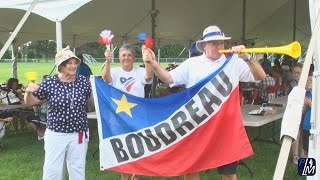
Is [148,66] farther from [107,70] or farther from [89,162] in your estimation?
[89,162]

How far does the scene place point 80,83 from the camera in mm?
4105

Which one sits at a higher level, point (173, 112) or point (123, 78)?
point (123, 78)

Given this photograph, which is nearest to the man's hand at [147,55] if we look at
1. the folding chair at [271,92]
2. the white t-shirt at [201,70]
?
the white t-shirt at [201,70]

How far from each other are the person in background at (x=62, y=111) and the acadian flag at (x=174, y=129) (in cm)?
27

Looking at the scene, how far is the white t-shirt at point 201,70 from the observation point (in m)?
3.72

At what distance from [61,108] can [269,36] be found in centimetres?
1593

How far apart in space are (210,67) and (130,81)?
3.42ft

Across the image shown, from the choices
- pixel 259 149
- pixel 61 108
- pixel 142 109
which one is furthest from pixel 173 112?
pixel 259 149

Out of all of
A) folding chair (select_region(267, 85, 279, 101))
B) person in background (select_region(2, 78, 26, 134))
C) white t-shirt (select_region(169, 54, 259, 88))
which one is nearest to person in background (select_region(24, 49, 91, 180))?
white t-shirt (select_region(169, 54, 259, 88))

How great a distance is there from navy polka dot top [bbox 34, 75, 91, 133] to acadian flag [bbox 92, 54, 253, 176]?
296 millimetres

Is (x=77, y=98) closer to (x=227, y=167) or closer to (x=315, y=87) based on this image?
(x=227, y=167)

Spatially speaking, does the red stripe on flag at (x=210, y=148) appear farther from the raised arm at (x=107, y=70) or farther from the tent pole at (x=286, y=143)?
the tent pole at (x=286, y=143)

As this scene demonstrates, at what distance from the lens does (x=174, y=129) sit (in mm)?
4000

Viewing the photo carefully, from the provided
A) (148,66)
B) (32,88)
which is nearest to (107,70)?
(148,66)
